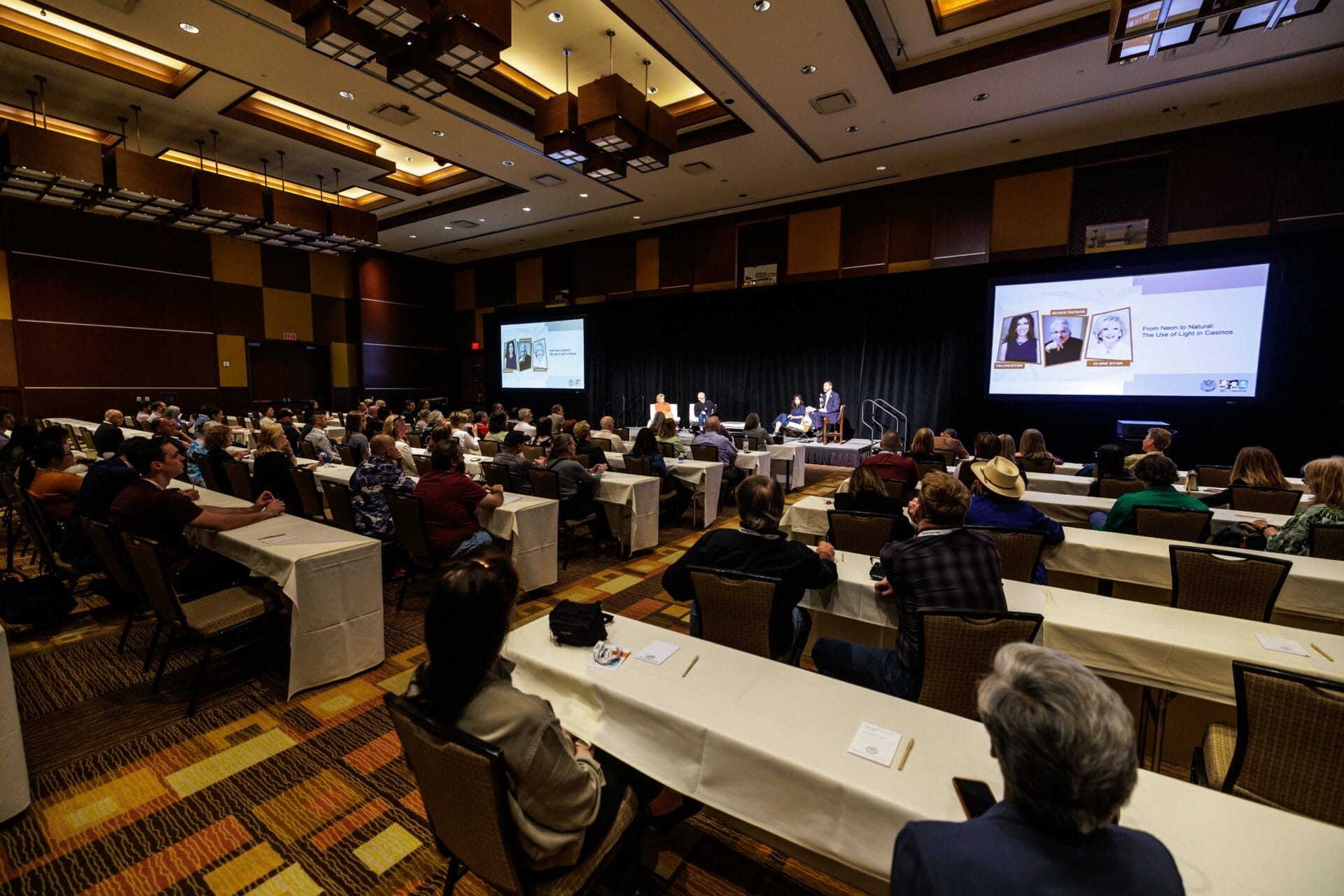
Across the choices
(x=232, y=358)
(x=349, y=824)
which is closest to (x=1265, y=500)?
(x=349, y=824)

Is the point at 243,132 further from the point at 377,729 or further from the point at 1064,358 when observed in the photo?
the point at 1064,358

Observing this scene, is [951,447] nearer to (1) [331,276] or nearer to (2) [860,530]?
(2) [860,530]

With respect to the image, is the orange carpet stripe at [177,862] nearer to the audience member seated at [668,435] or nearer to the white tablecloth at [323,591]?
the white tablecloth at [323,591]

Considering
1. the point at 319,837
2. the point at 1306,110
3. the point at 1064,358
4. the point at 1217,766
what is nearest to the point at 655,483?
the point at 319,837

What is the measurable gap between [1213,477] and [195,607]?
7547mm

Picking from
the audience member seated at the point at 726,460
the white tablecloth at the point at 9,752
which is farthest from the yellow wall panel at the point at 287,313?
the white tablecloth at the point at 9,752

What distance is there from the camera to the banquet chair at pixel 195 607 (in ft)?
8.19

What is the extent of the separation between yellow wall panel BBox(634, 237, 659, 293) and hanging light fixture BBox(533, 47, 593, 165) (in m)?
5.57

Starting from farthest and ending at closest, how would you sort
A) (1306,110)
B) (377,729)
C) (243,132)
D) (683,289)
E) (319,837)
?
(683,289) → (243,132) → (1306,110) → (377,729) → (319,837)

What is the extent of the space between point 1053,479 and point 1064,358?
3.87 meters

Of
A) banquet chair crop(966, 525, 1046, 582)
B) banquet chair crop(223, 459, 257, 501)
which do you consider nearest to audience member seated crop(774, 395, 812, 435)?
banquet chair crop(966, 525, 1046, 582)

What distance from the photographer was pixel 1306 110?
6480 millimetres

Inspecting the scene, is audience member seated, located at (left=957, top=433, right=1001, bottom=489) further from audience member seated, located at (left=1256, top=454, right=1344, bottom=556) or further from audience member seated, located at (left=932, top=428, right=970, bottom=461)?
audience member seated, located at (left=1256, top=454, right=1344, bottom=556)

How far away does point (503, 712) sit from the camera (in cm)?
118
